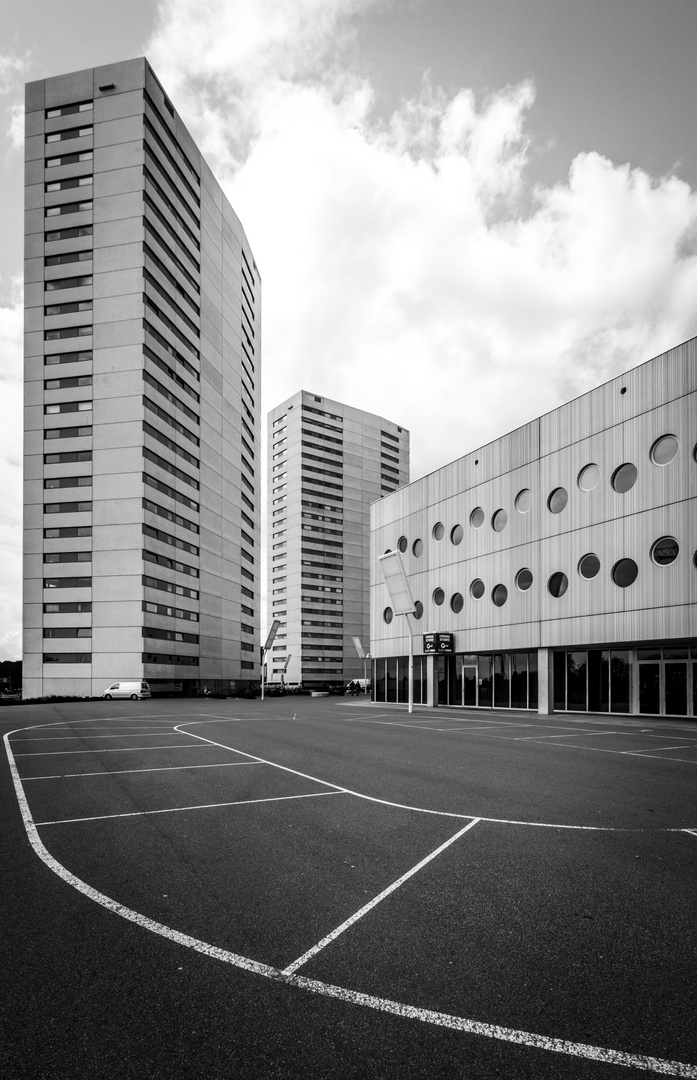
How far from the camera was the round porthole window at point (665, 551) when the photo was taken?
2666 cm

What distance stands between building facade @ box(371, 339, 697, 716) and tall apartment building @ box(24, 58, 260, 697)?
28629 mm

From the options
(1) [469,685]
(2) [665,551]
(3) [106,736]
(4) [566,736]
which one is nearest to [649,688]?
(2) [665,551]

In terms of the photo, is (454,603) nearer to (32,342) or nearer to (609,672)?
(609,672)

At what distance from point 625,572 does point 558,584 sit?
4363 millimetres

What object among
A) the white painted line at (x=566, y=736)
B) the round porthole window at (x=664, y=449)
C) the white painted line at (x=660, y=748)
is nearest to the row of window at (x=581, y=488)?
the round porthole window at (x=664, y=449)

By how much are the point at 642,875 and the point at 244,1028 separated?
14.2 ft

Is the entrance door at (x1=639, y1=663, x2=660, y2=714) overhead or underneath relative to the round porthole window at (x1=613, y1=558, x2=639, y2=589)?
underneath

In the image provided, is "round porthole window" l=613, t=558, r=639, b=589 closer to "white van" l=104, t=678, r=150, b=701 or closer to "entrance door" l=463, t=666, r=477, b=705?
"entrance door" l=463, t=666, r=477, b=705

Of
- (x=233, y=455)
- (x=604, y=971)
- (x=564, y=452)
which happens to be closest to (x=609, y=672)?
(x=564, y=452)

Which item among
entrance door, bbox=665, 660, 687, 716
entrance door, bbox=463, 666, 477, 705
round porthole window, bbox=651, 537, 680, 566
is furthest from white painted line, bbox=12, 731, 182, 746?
entrance door, bbox=463, 666, 477, 705

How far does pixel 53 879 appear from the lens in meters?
6.03

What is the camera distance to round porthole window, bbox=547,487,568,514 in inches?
1289

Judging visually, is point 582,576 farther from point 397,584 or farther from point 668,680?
point 397,584

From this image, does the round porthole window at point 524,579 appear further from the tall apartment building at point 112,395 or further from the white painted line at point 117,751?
the tall apartment building at point 112,395
